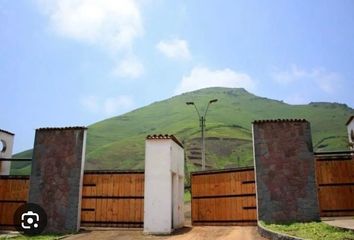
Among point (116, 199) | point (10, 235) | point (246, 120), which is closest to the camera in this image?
point (10, 235)

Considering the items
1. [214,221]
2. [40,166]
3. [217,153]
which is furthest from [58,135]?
[217,153]

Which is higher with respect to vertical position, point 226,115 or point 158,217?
point 226,115

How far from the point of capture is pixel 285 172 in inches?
613

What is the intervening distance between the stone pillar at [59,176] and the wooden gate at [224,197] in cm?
585

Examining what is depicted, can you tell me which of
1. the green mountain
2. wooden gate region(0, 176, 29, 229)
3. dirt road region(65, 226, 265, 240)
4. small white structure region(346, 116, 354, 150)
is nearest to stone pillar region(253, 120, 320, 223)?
→ dirt road region(65, 226, 265, 240)

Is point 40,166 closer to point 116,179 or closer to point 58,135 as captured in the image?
point 58,135

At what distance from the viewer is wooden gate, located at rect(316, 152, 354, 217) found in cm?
1566

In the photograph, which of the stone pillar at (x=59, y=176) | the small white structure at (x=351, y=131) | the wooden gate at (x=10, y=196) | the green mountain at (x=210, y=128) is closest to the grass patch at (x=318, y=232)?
the small white structure at (x=351, y=131)

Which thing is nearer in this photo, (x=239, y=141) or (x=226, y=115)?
(x=239, y=141)

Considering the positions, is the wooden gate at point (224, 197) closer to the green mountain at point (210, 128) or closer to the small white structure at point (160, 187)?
the small white structure at point (160, 187)

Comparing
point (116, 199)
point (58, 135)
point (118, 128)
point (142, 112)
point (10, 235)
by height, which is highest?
point (142, 112)

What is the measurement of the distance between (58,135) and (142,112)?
138m

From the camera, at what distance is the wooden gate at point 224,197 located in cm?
1678

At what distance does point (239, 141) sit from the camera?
87.3 metres
